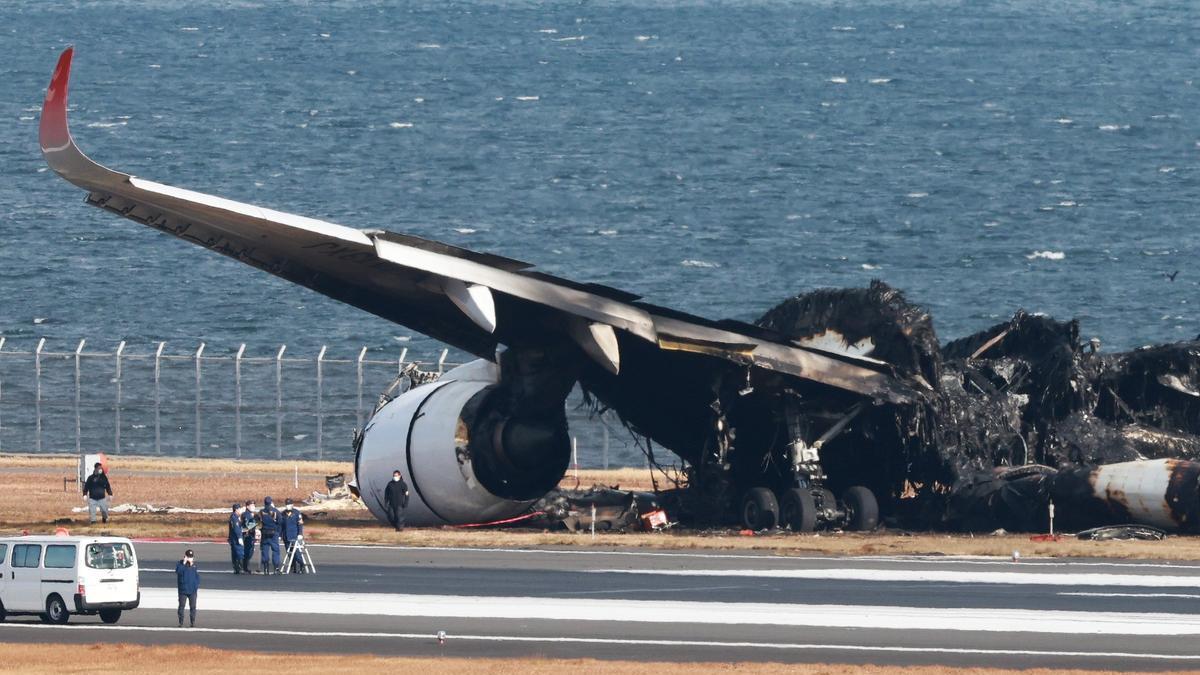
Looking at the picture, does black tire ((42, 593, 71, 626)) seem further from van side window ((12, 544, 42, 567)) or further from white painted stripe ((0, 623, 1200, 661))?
van side window ((12, 544, 42, 567))

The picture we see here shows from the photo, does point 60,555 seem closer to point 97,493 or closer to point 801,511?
point 97,493

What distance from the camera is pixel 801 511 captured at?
156 ft

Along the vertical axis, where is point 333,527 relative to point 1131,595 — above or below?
above

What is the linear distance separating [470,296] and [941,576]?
11.6 m

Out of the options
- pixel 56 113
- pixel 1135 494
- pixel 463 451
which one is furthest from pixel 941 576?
Result: pixel 56 113

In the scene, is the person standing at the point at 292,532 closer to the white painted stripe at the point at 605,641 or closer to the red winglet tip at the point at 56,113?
the white painted stripe at the point at 605,641

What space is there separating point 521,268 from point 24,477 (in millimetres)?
34361

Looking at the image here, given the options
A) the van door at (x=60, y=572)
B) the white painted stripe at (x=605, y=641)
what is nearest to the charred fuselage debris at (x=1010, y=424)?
the white painted stripe at (x=605, y=641)

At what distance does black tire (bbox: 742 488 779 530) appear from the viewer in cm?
4831

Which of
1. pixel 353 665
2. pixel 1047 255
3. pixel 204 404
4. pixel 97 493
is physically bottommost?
pixel 353 665

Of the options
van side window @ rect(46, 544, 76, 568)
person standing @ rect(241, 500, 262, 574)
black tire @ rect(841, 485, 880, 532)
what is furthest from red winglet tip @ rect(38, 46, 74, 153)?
black tire @ rect(841, 485, 880, 532)

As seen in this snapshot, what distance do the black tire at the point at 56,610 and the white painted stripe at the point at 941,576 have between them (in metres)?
11.9

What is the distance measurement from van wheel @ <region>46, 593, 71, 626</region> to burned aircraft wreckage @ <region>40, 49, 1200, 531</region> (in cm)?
953

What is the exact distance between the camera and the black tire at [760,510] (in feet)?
159
